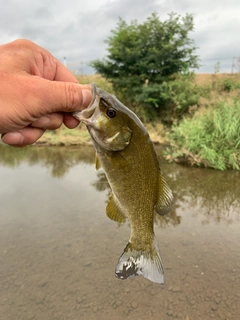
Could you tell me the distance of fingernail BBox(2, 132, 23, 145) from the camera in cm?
225

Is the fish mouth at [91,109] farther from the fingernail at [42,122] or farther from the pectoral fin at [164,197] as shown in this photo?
the pectoral fin at [164,197]

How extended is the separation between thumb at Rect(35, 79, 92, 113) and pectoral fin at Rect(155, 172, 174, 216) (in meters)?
0.81

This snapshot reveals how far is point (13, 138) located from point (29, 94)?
545 mm

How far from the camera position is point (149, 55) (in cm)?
1419

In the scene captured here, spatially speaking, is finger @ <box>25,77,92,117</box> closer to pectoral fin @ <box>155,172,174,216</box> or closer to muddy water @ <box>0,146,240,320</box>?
pectoral fin @ <box>155,172,174,216</box>

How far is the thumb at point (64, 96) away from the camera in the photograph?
6.31 ft

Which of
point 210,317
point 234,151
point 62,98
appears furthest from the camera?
point 234,151

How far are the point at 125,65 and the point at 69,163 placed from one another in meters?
7.31

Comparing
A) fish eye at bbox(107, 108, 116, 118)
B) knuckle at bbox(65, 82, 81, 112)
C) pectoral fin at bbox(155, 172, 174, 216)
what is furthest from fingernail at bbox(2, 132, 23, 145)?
pectoral fin at bbox(155, 172, 174, 216)

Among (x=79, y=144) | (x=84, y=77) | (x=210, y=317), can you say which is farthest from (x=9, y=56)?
(x=84, y=77)

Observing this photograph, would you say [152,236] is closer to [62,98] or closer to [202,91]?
[62,98]

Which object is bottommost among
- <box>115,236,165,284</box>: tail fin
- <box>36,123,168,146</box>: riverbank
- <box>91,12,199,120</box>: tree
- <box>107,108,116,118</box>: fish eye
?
<box>36,123,168,146</box>: riverbank

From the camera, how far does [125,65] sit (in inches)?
594

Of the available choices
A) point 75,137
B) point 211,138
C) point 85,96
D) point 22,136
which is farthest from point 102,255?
point 75,137
